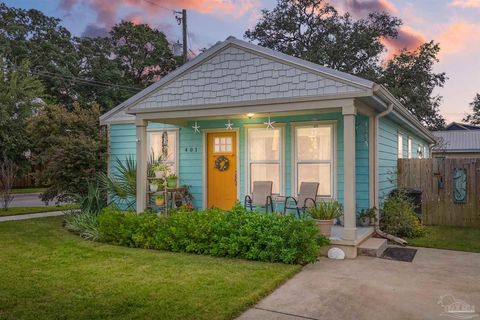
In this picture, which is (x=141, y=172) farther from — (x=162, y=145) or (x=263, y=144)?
(x=263, y=144)

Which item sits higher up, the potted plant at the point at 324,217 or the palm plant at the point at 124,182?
the palm plant at the point at 124,182

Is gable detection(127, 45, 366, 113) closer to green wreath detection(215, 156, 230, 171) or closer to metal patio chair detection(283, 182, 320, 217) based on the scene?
green wreath detection(215, 156, 230, 171)

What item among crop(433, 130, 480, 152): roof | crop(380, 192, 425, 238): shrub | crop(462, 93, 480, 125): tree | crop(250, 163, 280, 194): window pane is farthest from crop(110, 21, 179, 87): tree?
crop(462, 93, 480, 125): tree

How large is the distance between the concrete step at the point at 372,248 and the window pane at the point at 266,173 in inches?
90.0

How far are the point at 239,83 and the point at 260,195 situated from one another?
237 cm

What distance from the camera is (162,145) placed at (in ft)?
31.8

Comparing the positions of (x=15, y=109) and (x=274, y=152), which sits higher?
(x=15, y=109)

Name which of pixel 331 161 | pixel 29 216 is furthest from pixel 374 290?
pixel 29 216

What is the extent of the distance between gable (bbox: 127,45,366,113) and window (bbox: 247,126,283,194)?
1531mm

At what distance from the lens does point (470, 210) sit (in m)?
9.27

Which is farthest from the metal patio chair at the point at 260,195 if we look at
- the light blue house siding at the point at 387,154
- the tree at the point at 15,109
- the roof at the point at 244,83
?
the tree at the point at 15,109

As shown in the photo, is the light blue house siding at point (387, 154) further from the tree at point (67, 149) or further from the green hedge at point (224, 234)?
the tree at point (67, 149)

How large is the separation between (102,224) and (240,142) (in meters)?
3.34

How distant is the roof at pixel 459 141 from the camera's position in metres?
24.3
